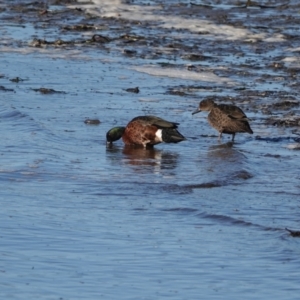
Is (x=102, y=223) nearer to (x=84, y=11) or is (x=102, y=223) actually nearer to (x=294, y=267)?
(x=294, y=267)

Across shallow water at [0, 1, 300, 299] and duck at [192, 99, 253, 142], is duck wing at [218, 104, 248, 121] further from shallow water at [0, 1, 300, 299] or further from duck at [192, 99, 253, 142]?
shallow water at [0, 1, 300, 299]

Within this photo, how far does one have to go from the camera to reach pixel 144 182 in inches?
398

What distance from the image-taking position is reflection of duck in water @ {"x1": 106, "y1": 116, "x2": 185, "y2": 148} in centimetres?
1169

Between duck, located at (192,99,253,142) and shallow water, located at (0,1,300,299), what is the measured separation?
6.8 inches

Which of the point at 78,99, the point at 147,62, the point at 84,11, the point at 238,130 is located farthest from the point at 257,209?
the point at 84,11

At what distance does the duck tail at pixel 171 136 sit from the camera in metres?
11.6

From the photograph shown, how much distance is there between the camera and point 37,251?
7820 millimetres

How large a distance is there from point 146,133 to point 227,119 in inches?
36.9

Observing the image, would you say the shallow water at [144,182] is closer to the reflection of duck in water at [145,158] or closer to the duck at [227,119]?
the reflection of duck in water at [145,158]

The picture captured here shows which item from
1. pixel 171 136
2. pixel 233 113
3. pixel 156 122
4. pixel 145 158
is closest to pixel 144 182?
pixel 145 158

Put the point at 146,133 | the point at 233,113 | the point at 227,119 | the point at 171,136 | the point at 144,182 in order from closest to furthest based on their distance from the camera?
the point at 144,182 → the point at 171,136 → the point at 146,133 → the point at 227,119 → the point at 233,113

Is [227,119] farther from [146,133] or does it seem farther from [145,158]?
[145,158]

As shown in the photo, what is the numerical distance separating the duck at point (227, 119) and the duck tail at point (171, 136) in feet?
2.18

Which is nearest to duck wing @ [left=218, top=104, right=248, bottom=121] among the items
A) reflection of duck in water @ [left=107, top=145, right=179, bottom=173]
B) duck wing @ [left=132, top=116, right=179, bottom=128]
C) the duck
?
the duck
